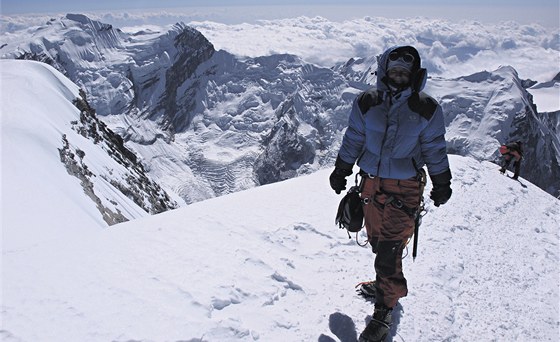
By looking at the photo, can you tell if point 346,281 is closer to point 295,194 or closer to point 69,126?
point 295,194

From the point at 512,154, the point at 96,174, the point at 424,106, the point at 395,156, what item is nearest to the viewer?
the point at 424,106

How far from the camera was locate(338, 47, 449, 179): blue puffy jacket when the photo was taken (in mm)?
5090

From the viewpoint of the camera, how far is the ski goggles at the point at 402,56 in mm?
5047

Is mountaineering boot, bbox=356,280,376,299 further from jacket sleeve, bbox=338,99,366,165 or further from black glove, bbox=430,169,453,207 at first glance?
jacket sleeve, bbox=338,99,366,165

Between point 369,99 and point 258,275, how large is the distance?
2920 mm

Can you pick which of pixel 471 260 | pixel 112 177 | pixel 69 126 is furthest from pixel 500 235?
pixel 69 126

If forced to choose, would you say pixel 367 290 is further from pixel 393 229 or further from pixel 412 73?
pixel 412 73

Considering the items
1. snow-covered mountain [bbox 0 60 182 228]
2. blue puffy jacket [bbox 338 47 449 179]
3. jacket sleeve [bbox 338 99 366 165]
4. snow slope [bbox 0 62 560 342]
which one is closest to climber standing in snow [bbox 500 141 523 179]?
snow slope [bbox 0 62 560 342]

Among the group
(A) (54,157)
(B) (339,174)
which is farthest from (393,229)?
(A) (54,157)

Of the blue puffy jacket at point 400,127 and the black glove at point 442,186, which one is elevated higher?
the blue puffy jacket at point 400,127

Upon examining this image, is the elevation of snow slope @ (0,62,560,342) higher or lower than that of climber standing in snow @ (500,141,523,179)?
higher

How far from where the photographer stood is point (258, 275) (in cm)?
588

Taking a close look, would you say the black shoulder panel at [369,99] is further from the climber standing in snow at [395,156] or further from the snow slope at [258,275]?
the snow slope at [258,275]

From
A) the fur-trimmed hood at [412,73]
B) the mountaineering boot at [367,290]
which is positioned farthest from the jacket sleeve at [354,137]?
the mountaineering boot at [367,290]
